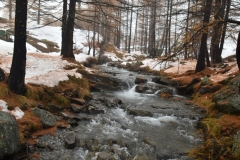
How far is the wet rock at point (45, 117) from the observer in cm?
617

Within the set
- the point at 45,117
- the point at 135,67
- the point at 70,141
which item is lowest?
the point at 70,141

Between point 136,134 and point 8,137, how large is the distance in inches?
148

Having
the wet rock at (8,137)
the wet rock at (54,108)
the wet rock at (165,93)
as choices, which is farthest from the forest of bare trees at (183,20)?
the wet rock at (8,137)

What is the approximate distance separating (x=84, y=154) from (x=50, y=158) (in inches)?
33.0

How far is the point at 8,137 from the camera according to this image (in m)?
4.38

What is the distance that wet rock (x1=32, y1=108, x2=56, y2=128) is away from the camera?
617 centimetres

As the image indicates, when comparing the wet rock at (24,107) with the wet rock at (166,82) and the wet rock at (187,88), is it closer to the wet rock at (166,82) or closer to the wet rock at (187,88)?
the wet rock at (187,88)

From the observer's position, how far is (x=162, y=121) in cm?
784

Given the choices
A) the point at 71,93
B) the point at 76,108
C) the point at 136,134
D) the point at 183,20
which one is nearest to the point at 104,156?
the point at 136,134

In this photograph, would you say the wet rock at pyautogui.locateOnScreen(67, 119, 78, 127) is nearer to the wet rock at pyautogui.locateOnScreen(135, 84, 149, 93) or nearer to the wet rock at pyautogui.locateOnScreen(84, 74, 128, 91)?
the wet rock at pyautogui.locateOnScreen(84, 74, 128, 91)

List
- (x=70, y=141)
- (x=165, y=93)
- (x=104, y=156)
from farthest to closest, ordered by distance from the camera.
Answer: (x=165, y=93) < (x=70, y=141) < (x=104, y=156)

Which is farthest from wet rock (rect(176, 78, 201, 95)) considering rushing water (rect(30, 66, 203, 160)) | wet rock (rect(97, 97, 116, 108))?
wet rock (rect(97, 97, 116, 108))

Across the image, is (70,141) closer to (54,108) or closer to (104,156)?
(104,156)

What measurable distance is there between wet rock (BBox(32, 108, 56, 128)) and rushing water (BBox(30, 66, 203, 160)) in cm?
49
